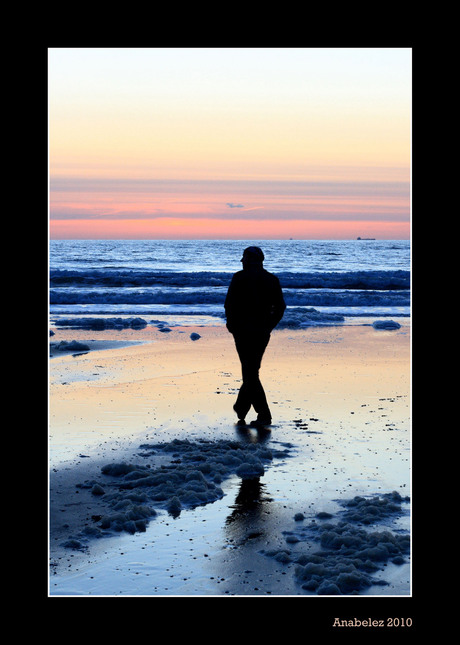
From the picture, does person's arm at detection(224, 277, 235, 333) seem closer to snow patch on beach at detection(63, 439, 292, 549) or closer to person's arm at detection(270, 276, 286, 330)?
person's arm at detection(270, 276, 286, 330)

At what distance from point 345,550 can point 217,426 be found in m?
3.80

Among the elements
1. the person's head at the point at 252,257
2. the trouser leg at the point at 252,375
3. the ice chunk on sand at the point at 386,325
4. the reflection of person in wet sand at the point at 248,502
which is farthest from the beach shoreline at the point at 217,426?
the ice chunk on sand at the point at 386,325

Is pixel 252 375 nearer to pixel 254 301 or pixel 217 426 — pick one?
pixel 217 426

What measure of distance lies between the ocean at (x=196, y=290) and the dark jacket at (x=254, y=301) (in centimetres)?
996

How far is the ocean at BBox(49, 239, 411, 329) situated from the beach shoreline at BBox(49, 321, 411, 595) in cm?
537

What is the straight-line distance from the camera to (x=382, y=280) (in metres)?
36.7

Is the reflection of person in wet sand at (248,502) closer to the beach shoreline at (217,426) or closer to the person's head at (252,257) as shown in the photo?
the beach shoreline at (217,426)

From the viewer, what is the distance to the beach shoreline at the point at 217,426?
17.0 feet

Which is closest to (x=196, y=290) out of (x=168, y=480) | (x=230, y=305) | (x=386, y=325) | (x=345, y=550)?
(x=386, y=325)

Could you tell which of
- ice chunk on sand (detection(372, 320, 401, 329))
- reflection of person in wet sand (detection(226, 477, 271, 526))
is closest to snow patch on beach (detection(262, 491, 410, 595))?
reflection of person in wet sand (detection(226, 477, 271, 526))

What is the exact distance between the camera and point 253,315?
9117mm
